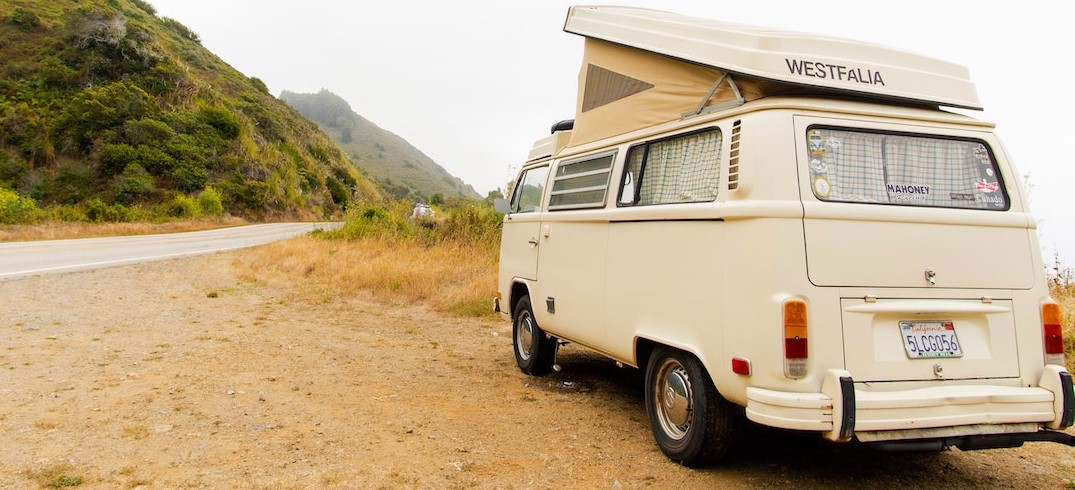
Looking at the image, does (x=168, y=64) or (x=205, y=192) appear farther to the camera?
(x=168, y=64)

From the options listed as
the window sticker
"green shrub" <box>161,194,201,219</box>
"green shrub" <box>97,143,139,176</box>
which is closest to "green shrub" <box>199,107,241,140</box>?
"green shrub" <box>97,143,139,176</box>

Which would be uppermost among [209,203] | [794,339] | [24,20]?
[24,20]

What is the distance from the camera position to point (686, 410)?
409cm

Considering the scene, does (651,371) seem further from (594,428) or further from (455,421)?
(455,421)

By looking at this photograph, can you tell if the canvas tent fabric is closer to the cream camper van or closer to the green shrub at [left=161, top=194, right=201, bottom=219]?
the cream camper van

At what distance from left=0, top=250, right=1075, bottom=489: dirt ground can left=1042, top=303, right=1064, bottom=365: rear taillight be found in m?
0.85

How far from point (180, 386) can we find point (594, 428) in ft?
11.3

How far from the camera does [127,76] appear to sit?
3688 cm

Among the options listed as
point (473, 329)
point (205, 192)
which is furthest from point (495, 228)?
point (205, 192)

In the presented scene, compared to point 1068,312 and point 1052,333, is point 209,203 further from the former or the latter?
point 1052,333

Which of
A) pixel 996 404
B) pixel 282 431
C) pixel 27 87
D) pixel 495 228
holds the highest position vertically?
pixel 27 87

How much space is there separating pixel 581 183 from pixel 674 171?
1.31 meters

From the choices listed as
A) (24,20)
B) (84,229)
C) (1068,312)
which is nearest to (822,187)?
(1068,312)

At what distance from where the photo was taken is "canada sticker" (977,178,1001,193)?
388cm
